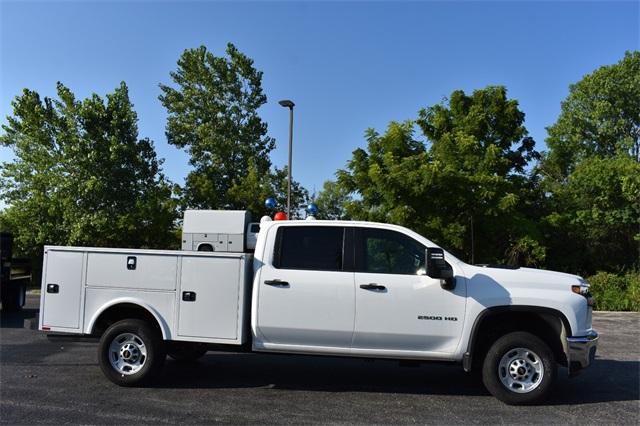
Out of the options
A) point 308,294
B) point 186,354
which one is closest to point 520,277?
point 308,294

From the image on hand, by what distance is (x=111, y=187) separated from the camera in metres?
23.6

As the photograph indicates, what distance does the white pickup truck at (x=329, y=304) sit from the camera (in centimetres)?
603

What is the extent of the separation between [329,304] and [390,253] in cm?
91

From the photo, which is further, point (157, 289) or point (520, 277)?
point (157, 289)

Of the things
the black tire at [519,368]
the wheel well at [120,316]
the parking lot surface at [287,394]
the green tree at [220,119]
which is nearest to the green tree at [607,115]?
the green tree at [220,119]

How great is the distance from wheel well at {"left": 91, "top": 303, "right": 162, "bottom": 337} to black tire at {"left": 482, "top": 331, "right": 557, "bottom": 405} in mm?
3843

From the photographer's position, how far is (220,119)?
28812 millimetres

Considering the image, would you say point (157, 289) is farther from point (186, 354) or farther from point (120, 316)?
point (186, 354)

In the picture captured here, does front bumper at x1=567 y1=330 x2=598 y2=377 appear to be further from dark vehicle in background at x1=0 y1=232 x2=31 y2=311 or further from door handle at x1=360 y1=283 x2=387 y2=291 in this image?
dark vehicle in background at x1=0 y1=232 x2=31 y2=311

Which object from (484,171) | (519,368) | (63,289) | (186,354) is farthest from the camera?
(484,171)

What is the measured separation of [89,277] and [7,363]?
2.41 m

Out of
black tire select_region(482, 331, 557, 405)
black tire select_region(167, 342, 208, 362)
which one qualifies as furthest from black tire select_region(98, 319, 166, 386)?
black tire select_region(482, 331, 557, 405)

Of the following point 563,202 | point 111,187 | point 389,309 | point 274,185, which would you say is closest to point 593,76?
point 563,202

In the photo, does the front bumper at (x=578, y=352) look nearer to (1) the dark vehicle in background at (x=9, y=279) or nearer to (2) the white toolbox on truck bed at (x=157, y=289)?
(2) the white toolbox on truck bed at (x=157, y=289)
